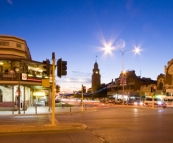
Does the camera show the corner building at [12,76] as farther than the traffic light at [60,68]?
Yes

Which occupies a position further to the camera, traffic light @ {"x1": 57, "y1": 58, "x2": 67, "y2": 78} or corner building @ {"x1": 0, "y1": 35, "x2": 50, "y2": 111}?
corner building @ {"x1": 0, "y1": 35, "x2": 50, "y2": 111}

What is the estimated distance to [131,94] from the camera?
101 m

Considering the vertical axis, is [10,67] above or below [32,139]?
above

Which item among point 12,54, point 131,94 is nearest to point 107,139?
point 12,54

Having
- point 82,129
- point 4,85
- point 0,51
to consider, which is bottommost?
point 82,129

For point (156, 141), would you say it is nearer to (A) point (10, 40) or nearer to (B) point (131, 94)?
(A) point (10, 40)

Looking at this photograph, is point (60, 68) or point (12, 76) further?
point (12, 76)

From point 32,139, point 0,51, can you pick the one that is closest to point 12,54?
point 0,51

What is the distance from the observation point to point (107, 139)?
12.8 meters

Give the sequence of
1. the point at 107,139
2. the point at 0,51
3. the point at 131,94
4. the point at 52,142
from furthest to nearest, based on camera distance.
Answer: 1. the point at 131,94
2. the point at 0,51
3. the point at 107,139
4. the point at 52,142

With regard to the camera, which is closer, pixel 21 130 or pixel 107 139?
pixel 107 139

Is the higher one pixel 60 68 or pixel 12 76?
pixel 12 76

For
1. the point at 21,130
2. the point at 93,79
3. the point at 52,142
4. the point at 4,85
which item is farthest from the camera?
the point at 93,79

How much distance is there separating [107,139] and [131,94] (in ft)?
294
